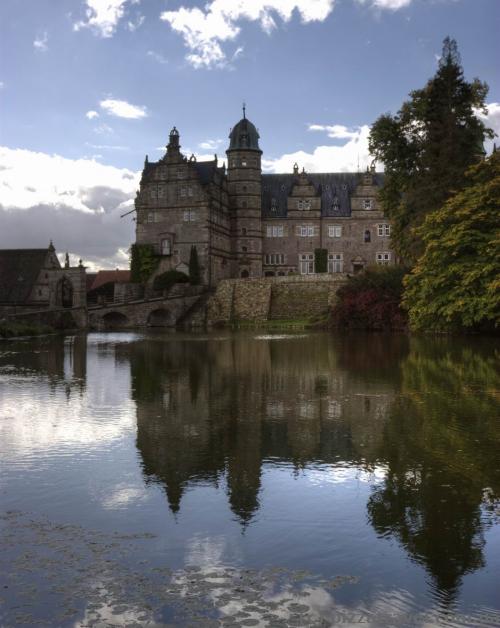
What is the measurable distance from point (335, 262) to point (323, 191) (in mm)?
8289

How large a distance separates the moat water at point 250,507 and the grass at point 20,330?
80.5 feet

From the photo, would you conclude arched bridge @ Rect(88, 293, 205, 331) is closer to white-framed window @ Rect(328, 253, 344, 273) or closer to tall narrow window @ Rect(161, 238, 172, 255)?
tall narrow window @ Rect(161, 238, 172, 255)

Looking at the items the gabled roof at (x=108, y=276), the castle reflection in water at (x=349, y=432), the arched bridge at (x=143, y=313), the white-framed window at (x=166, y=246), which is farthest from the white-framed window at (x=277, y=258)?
the castle reflection in water at (x=349, y=432)

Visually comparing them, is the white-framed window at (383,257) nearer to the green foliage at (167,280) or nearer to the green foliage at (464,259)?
the green foliage at (167,280)

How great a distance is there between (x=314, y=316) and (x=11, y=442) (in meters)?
47.9

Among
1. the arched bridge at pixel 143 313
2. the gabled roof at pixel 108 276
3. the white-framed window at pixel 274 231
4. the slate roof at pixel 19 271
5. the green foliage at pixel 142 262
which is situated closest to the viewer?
the arched bridge at pixel 143 313

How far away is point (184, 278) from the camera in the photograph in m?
66.5

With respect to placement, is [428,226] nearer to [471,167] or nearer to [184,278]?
[471,167]

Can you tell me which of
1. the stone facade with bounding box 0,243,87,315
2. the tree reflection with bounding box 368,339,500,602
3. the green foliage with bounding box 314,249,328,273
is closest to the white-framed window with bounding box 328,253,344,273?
the green foliage with bounding box 314,249,328,273

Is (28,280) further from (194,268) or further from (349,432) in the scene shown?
(349,432)

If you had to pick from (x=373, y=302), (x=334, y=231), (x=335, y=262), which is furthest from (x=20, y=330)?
(x=334, y=231)

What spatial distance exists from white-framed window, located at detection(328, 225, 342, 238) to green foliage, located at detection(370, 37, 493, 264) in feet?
95.7

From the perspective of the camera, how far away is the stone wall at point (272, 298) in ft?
206

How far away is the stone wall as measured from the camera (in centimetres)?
6275
